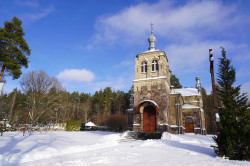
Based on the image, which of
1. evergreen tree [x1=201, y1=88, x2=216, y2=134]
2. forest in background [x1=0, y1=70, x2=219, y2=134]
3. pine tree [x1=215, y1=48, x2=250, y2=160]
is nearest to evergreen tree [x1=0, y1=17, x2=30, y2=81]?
forest in background [x1=0, y1=70, x2=219, y2=134]

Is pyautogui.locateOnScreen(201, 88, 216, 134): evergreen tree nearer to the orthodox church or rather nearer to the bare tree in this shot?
the orthodox church

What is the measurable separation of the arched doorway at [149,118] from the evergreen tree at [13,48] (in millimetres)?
16414

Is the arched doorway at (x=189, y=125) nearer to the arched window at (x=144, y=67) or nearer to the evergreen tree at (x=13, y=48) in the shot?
the arched window at (x=144, y=67)

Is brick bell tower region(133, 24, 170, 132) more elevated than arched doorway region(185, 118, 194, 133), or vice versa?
brick bell tower region(133, 24, 170, 132)

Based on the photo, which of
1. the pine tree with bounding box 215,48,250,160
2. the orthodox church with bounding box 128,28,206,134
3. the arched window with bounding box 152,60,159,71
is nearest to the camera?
the pine tree with bounding box 215,48,250,160

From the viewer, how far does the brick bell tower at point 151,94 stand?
64.8ft

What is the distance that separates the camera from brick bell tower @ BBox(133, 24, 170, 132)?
19766 mm

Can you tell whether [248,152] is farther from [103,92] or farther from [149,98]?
[103,92]

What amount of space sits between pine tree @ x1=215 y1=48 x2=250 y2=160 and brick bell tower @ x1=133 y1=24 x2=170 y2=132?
12311mm

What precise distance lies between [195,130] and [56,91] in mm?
26545

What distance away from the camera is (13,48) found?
1786 centimetres

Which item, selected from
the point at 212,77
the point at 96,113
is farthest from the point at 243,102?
the point at 96,113

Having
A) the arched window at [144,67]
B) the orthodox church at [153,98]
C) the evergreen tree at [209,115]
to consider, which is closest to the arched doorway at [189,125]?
the orthodox church at [153,98]

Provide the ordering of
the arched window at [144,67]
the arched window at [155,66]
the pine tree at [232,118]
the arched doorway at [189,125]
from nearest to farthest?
the pine tree at [232,118] → the arched window at [155,66] → the arched window at [144,67] → the arched doorway at [189,125]
